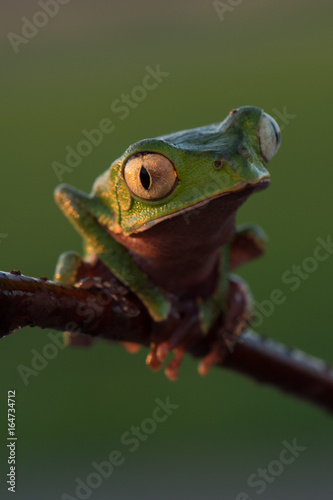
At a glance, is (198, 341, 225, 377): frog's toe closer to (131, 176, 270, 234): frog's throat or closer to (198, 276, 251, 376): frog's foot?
(198, 276, 251, 376): frog's foot

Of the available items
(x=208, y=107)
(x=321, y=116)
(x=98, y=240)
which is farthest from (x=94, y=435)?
(x=98, y=240)

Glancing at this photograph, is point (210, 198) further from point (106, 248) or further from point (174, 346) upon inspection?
point (174, 346)

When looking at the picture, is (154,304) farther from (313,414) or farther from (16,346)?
(313,414)

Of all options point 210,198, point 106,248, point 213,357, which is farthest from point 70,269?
point 213,357

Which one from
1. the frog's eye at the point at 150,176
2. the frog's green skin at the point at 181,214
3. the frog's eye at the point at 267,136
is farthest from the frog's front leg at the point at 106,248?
the frog's eye at the point at 267,136

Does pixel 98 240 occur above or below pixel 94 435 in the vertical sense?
above
